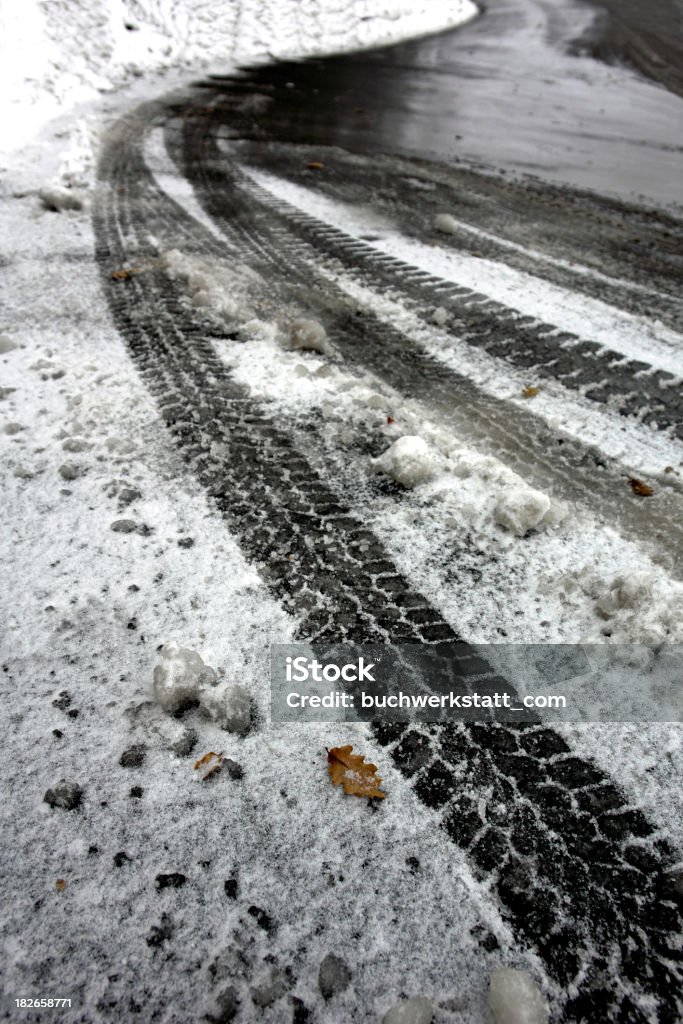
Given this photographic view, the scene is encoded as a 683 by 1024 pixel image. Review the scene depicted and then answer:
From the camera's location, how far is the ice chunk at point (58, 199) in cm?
490

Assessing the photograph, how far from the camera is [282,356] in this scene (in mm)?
3174

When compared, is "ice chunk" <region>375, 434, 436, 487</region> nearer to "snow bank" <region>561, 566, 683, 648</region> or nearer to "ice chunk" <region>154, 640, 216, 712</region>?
"snow bank" <region>561, 566, 683, 648</region>

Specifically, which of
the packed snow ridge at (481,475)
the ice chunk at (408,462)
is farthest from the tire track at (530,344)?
the ice chunk at (408,462)

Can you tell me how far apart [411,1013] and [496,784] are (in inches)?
20.0

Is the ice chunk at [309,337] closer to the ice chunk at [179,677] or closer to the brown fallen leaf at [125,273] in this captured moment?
the brown fallen leaf at [125,273]

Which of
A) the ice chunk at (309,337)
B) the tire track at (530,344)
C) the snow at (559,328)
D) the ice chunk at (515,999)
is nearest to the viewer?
the ice chunk at (515,999)

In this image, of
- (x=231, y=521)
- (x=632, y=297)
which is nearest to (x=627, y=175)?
(x=632, y=297)

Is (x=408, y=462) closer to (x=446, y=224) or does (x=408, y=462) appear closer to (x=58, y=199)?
(x=446, y=224)

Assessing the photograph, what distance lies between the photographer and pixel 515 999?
3.73 ft

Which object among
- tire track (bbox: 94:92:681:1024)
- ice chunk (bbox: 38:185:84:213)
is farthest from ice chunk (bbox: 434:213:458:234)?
tire track (bbox: 94:92:681:1024)

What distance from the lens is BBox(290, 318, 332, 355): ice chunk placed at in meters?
3.22

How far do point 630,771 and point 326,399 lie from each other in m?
1.94

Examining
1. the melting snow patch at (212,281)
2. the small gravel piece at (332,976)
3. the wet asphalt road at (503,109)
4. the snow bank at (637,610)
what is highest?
the wet asphalt road at (503,109)

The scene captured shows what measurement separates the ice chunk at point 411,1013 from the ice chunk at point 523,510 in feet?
4.65
